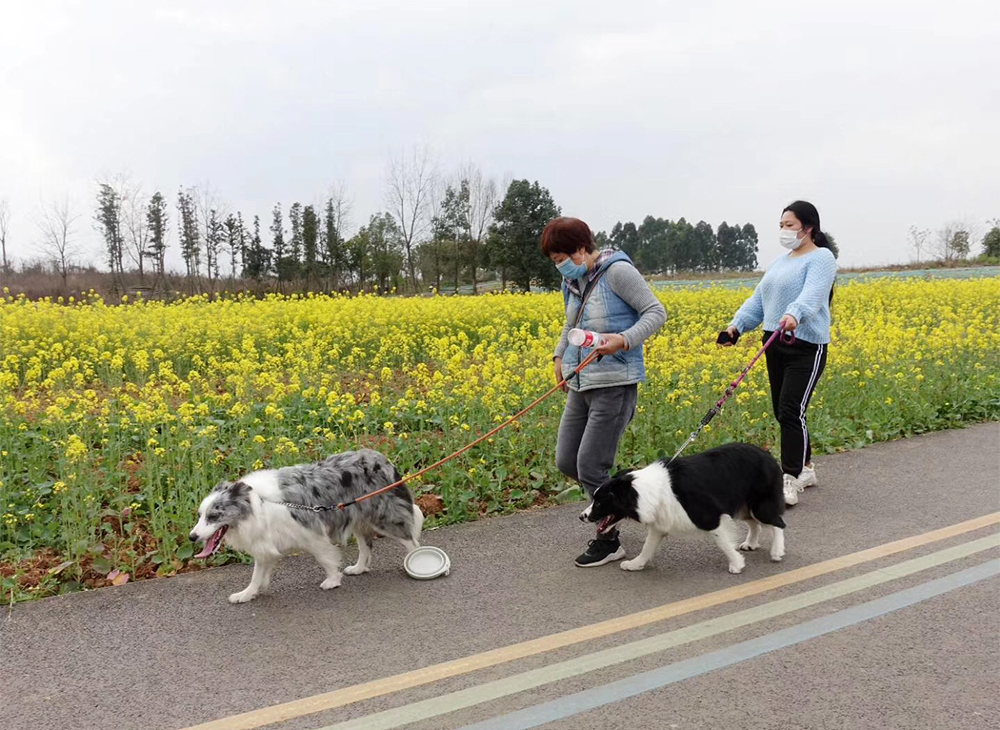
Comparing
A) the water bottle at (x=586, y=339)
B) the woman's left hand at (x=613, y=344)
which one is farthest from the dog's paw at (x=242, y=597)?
the woman's left hand at (x=613, y=344)

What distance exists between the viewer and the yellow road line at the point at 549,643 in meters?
3.20

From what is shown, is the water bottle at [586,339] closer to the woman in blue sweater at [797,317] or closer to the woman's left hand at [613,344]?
the woman's left hand at [613,344]

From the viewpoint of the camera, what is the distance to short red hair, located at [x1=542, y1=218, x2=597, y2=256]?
462 cm

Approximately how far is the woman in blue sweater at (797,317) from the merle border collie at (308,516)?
113 inches

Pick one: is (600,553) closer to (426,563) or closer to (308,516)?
(426,563)

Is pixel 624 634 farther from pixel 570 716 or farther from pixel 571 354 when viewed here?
pixel 571 354

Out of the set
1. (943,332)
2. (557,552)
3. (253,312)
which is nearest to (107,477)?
(557,552)

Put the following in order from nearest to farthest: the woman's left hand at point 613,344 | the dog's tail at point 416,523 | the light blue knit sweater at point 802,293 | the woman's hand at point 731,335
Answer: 1. the woman's left hand at point 613,344
2. the dog's tail at point 416,523
3. the light blue knit sweater at point 802,293
4. the woman's hand at point 731,335

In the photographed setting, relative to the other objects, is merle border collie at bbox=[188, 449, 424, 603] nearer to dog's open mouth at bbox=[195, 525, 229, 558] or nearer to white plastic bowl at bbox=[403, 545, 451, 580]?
dog's open mouth at bbox=[195, 525, 229, 558]

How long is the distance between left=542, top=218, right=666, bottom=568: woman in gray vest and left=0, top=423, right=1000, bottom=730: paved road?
2.18 ft

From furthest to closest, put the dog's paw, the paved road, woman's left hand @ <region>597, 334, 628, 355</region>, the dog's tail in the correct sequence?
the dog's tail
woman's left hand @ <region>597, 334, 628, 355</region>
the dog's paw
the paved road

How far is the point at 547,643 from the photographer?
3.78 meters

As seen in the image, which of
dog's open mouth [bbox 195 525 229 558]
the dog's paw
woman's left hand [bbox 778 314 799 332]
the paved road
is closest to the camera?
the paved road

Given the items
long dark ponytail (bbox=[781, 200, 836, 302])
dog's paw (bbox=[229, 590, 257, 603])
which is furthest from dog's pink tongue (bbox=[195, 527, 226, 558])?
long dark ponytail (bbox=[781, 200, 836, 302])
